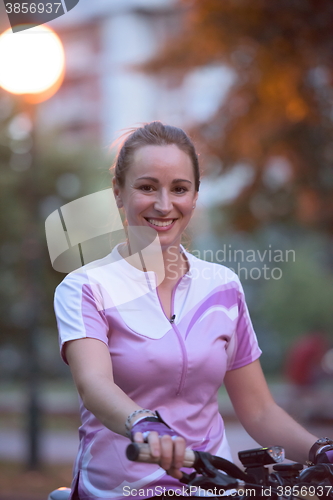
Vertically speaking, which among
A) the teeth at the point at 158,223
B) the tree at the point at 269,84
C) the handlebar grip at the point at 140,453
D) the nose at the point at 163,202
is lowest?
the handlebar grip at the point at 140,453

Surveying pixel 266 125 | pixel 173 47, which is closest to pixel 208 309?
pixel 266 125

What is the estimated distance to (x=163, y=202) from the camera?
2113 millimetres

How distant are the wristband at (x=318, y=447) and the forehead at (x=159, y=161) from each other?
101cm

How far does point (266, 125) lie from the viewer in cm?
711

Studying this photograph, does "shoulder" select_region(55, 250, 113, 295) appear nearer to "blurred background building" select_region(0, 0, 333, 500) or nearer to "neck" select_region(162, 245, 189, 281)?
"neck" select_region(162, 245, 189, 281)

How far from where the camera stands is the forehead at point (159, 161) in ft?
6.97

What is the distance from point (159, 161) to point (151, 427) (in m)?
1.01

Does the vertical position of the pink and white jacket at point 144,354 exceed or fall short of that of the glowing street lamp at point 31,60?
it falls short

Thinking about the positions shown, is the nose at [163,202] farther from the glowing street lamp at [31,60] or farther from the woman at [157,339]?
the glowing street lamp at [31,60]

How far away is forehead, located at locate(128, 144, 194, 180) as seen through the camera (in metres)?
2.12

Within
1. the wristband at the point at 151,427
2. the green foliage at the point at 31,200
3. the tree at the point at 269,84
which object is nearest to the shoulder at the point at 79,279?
the wristband at the point at 151,427

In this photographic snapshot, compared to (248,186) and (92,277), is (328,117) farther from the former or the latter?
(92,277)

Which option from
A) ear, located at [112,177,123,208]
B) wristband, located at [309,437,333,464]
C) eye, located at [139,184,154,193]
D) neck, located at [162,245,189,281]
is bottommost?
wristband, located at [309,437,333,464]

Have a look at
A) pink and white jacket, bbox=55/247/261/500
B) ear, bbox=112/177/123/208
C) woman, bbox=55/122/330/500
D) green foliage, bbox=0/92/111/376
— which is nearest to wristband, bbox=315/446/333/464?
woman, bbox=55/122/330/500
